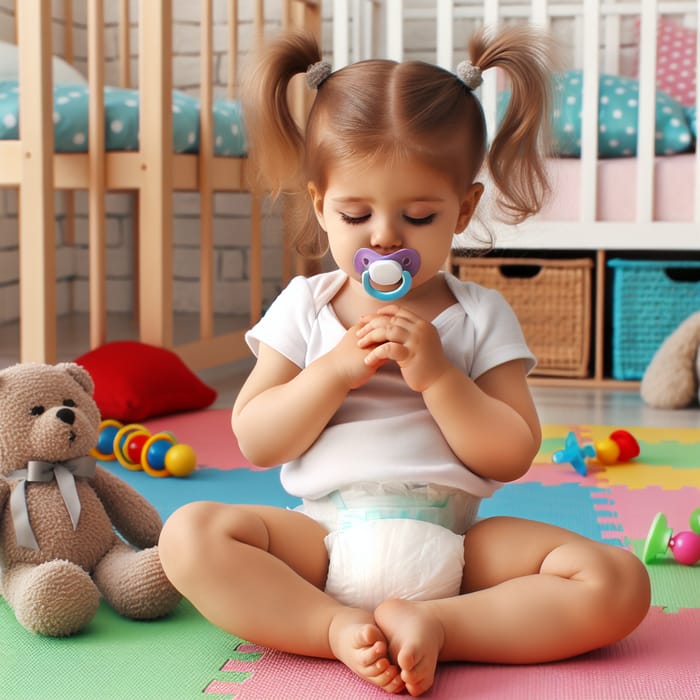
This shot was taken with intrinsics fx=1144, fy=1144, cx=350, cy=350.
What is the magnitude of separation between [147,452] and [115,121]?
0.79 m

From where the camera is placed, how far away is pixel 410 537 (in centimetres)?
93

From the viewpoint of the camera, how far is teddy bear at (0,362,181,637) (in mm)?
970

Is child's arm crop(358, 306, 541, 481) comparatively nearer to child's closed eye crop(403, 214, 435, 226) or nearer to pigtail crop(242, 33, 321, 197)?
child's closed eye crop(403, 214, 435, 226)

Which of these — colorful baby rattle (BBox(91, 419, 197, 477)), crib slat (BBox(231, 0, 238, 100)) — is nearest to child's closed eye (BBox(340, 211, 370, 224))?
colorful baby rattle (BBox(91, 419, 197, 477))

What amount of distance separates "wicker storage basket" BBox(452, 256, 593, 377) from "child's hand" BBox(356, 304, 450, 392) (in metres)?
1.51

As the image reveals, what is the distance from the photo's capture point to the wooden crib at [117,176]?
1.90 metres

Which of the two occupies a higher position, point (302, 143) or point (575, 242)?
point (302, 143)

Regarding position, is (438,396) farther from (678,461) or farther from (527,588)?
(678,461)

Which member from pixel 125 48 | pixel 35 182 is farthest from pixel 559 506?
pixel 125 48

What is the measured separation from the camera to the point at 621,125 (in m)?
2.41

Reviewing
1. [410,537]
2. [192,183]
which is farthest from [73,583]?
[192,183]

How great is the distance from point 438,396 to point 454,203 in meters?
0.17

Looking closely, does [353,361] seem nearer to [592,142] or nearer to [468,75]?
[468,75]

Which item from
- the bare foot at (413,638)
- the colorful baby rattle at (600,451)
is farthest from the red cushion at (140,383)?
the bare foot at (413,638)
